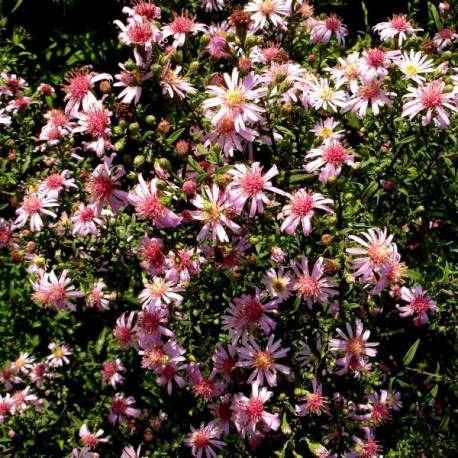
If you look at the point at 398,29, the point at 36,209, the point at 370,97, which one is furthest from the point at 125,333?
the point at 398,29

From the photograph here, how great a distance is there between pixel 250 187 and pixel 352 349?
3.85 feet

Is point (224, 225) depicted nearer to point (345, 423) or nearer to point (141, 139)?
point (141, 139)

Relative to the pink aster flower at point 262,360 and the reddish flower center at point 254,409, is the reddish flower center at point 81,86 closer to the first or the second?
the pink aster flower at point 262,360

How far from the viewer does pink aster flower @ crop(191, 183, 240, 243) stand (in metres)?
2.55

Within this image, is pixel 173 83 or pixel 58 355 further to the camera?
pixel 58 355

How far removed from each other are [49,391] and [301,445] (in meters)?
2.00

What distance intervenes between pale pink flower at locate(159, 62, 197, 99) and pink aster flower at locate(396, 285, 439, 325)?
6.17ft

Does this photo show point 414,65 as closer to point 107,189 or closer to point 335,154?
point 335,154

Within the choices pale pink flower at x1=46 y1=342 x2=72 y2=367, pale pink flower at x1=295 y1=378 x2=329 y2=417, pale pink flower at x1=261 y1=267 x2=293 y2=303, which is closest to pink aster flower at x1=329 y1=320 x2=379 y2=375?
pale pink flower at x1=295 y1=378 x2=329 y2=417

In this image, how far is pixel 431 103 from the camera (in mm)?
2785

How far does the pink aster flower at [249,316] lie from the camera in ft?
9.27

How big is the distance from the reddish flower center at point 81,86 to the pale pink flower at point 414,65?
174 cm

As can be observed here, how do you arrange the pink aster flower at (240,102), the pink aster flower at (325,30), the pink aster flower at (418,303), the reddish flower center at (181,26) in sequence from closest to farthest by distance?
the pink aster flower at (240,102) → the reddish flower center at (181,26) → the pink aster flower at (418,303) → the pink aster flower at (325,30)

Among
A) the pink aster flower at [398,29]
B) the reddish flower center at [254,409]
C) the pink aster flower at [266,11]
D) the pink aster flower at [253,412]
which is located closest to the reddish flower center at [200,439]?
the pink aster flower at [253,412]
